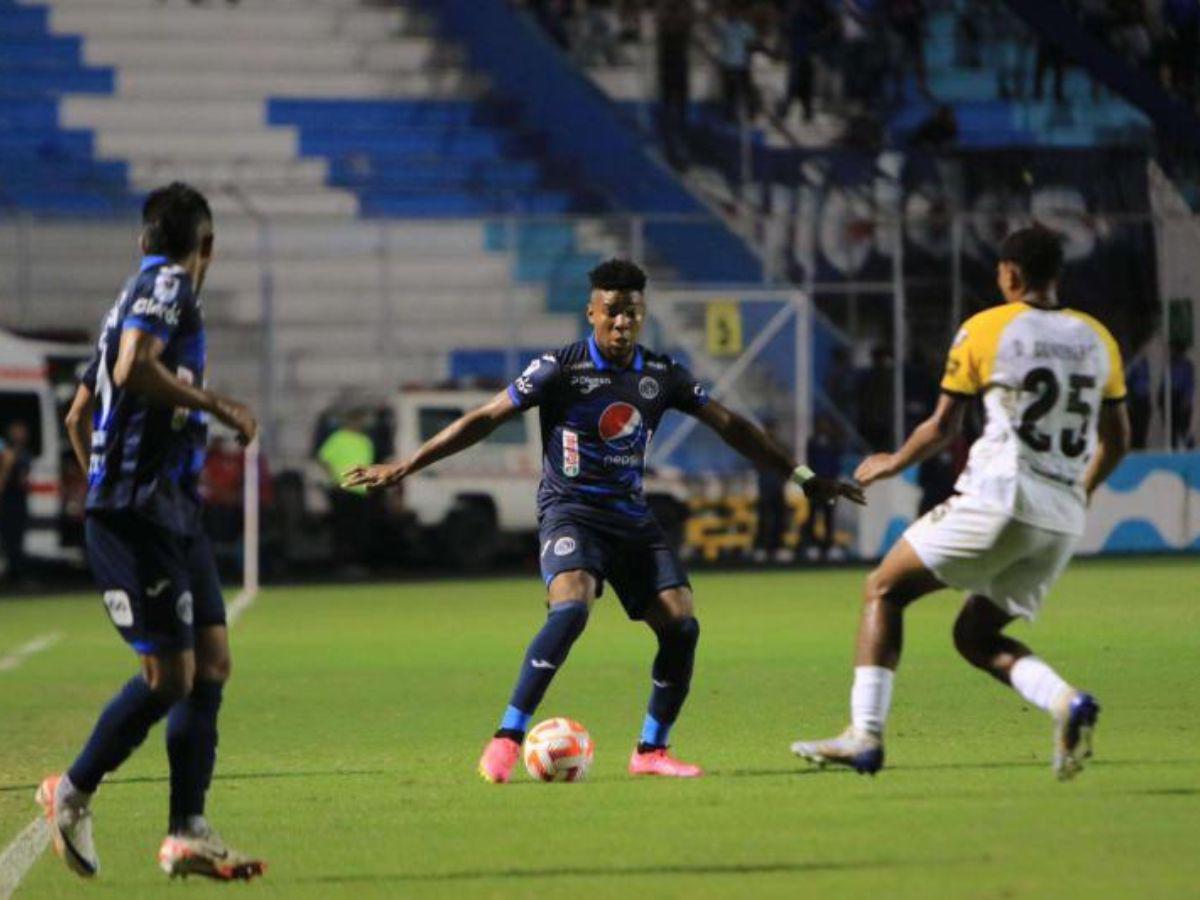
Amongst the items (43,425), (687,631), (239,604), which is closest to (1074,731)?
(687,631)

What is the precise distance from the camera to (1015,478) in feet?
29.8

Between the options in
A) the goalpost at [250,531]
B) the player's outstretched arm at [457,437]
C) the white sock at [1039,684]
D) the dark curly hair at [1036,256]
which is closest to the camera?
the white sock at [1039,684]

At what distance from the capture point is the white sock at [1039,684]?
9039 mm

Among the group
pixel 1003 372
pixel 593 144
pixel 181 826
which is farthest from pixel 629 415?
pixel 593 144

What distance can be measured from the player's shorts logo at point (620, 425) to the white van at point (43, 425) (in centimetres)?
1702

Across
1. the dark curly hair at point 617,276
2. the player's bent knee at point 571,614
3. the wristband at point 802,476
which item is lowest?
the player's bent knee at point 571,614

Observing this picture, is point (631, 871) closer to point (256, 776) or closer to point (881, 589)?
point (881, 589)

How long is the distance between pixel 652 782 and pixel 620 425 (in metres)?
1.41

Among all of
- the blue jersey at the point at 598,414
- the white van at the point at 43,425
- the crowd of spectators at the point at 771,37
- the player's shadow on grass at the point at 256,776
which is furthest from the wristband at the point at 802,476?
the crowd of spectators at the point at 771,37

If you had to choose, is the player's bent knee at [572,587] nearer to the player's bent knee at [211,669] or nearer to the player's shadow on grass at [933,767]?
the player's shadow on grass at [933,767]

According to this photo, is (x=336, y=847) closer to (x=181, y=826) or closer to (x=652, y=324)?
(x=181, y=826)

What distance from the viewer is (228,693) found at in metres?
15.1

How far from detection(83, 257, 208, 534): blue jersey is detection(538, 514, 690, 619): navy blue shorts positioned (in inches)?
116

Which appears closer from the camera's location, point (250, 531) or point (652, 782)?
point (652, 782)
